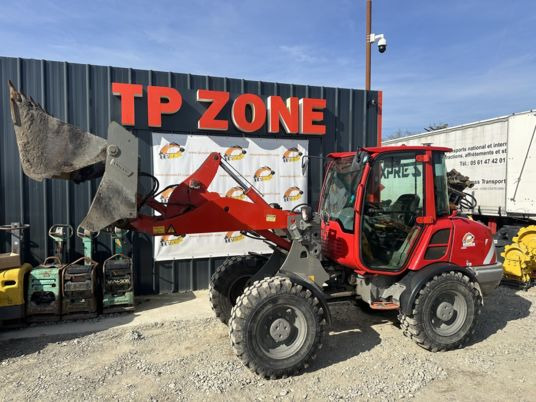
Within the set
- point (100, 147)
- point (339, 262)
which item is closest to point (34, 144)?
point (100, 147)

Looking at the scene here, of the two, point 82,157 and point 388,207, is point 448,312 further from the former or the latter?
point 82,157

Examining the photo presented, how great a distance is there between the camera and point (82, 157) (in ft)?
11.4

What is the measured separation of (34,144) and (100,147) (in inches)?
19.8

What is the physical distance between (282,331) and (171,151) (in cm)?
425

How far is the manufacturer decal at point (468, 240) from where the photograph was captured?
4.98m

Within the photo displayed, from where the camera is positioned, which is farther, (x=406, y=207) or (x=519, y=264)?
(x=519, y=264)

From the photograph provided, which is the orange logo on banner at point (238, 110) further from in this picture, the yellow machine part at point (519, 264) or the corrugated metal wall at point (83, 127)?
the yellow machine part at point (519, 264)

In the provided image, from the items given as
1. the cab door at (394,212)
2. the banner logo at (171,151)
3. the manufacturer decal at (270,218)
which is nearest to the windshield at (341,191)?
the cab door at (394,212)

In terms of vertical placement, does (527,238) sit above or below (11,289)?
above

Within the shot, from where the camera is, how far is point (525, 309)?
6250mm

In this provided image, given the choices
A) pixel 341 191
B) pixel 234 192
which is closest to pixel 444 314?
pixel 341 191

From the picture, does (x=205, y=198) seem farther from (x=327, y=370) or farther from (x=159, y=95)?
(x=159, y=95)

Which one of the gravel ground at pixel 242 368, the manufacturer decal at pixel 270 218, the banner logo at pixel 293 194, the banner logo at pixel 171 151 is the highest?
the banner logo at pixel 171 151

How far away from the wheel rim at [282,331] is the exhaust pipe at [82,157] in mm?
1693
